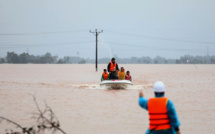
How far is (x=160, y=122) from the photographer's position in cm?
698

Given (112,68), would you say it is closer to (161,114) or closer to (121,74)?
(121,74)

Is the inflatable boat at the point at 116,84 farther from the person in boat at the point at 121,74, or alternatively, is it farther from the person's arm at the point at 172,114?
the person's arm at the point at 172,114

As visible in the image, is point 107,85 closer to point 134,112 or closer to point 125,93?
point 125,93

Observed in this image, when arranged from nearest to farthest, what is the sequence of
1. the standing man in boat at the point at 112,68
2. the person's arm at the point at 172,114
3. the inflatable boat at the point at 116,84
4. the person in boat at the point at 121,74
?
the person's arm at the point at 172,114
the standing man in boat at the point at 112,68
the inflatable boat at the point at 116,84
the person in boat at the point at 121,74

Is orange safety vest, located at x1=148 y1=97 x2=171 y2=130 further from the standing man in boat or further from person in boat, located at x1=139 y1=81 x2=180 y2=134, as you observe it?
the standing man in boat

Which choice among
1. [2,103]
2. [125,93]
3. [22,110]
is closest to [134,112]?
[22,110]

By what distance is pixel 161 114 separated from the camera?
6.95 meters

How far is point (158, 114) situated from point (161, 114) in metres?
0.05

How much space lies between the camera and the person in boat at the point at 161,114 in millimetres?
6906

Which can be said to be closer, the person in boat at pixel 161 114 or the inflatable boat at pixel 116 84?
the person in boat at pixel 161 114

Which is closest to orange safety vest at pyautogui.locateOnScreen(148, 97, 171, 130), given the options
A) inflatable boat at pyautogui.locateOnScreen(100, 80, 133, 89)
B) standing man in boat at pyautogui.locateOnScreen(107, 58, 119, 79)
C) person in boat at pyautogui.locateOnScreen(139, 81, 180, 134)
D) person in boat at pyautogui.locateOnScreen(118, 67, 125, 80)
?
person in boat at pyautogui.locateOnScreen(139, 81, 180, 134)

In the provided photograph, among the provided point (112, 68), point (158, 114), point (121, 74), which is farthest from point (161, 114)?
point (121, 74)

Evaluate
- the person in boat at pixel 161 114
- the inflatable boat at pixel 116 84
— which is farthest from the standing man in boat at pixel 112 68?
the person in boat at pixel 161 114

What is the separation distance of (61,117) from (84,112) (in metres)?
2.10
